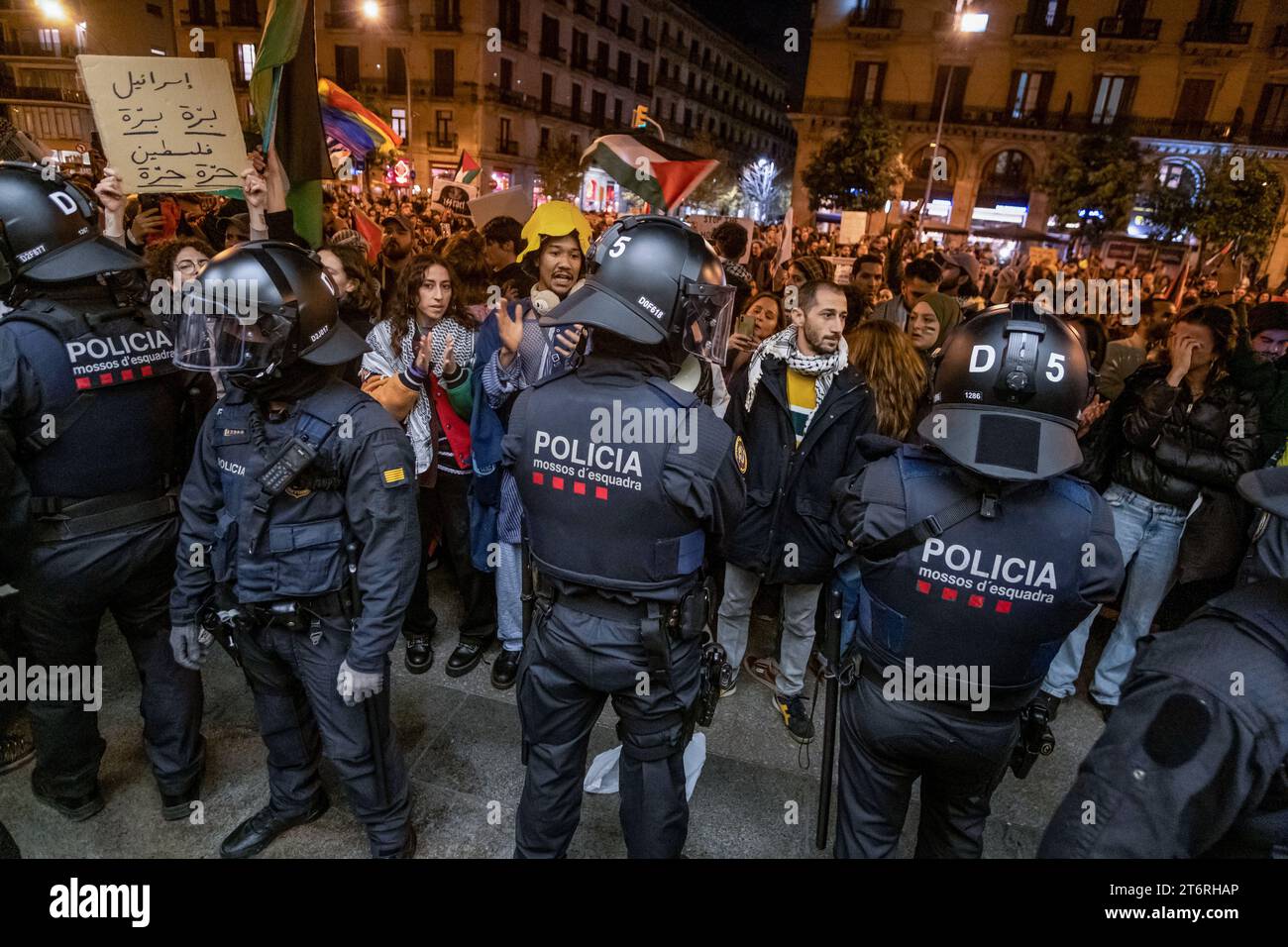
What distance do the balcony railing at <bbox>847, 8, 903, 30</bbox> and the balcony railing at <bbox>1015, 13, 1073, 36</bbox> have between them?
532cm

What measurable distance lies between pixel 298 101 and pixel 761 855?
4.58 meters

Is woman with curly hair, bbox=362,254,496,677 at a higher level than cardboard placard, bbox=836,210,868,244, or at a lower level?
→ lower

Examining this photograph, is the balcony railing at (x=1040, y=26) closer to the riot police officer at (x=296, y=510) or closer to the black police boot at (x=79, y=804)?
the riot police officer at (x=296, y=510)

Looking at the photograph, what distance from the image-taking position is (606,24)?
149 feet

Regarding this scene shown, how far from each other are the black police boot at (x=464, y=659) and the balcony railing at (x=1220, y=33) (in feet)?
131

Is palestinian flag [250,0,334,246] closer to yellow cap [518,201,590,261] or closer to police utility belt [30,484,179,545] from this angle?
yellow cap [518,201,590,261]

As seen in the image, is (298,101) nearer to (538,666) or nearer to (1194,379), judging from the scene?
(538,666)

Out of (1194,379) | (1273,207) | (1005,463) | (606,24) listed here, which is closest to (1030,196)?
(1273,207)

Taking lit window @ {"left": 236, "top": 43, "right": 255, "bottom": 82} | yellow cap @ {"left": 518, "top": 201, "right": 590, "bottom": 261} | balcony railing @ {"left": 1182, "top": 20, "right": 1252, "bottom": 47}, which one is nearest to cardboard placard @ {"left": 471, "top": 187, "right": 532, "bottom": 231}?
yellow cap @ {"left": 518, "top": 201, "right": 590, "bottom": 261}

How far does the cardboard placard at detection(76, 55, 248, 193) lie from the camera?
337cm

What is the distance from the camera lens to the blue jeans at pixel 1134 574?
379 centimetres

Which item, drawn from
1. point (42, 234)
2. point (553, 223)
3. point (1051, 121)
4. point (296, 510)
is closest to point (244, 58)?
point (1051, 121)

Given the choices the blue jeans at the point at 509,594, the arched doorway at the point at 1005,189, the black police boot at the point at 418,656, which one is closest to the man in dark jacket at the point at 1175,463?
the blue jeans at the point at 509,594

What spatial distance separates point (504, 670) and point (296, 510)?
6.17 feet
